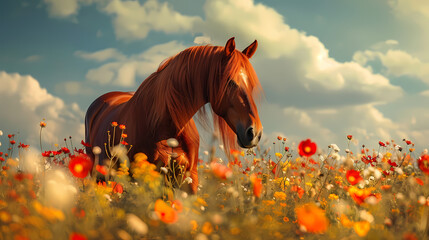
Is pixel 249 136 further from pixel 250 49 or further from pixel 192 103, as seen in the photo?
pixel 250 49

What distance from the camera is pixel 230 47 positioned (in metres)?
3.10

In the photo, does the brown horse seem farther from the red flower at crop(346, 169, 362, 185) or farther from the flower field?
the red flower at crop(346, 169, 362, 185)

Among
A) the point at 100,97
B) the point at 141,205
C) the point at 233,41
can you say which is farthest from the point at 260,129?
the point at 100,97

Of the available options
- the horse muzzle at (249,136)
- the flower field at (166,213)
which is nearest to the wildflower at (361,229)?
the flower field at (166,213)

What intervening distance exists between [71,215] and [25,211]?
45cm

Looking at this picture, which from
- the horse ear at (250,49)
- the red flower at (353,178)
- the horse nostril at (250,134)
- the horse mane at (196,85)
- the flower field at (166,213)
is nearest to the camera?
the flower field at (166,213)

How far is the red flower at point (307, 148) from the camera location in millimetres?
3125

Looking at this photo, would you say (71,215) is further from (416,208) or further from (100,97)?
(100,97)

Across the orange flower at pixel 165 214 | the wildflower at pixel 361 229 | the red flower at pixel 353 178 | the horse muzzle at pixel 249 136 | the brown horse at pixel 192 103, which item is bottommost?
the orange flower at pixel 165 214

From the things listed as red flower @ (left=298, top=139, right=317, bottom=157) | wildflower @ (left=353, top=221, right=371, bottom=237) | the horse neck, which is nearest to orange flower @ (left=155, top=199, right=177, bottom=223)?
wildflower @ (left=353, top=221, right=371, bottom=237)

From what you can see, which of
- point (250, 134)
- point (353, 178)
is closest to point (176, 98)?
point (250, 134)

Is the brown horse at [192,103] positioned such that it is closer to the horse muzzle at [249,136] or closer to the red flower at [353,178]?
the horse muzzle at [249,136]

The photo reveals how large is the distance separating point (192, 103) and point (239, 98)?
564mm

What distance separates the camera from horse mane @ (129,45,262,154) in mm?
3031
